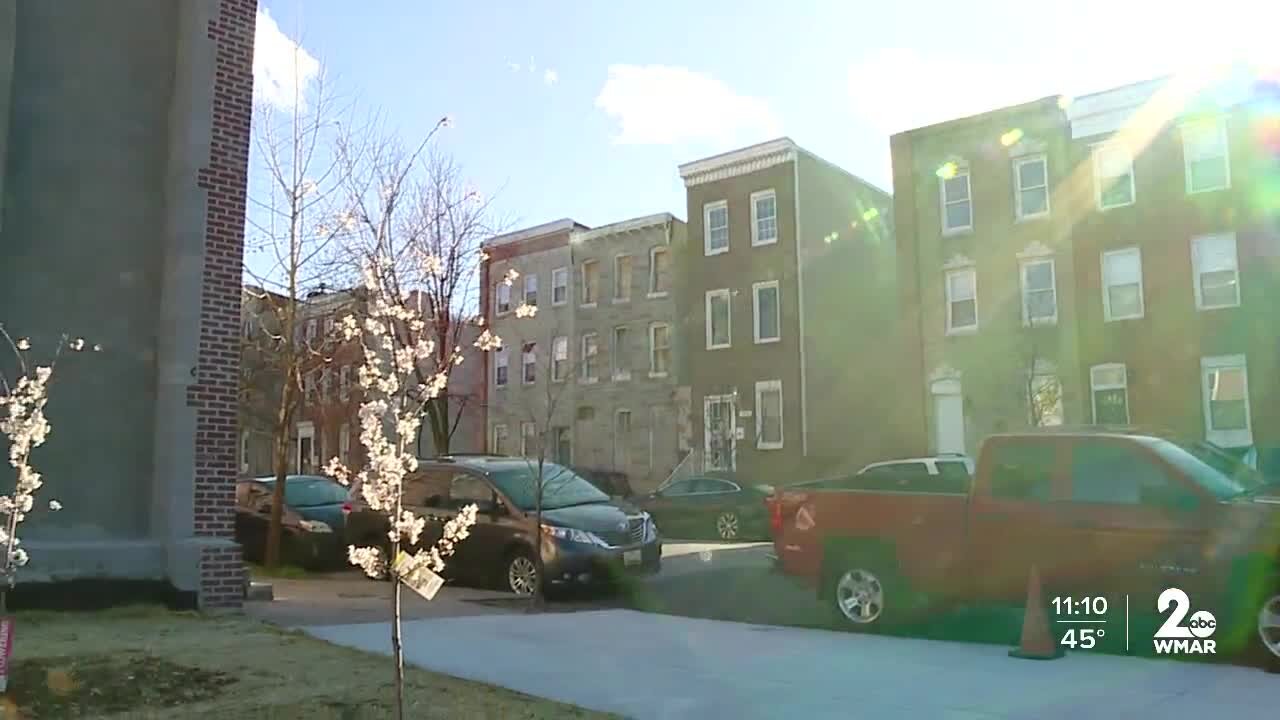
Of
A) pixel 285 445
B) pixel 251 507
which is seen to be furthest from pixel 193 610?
pixel 251 507

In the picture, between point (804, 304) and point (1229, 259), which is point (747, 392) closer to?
point (804, 304)

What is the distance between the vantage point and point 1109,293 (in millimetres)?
26859

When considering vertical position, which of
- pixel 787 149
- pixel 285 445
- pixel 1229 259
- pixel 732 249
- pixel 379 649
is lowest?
pixel 379 649

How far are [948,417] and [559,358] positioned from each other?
48.9 feet

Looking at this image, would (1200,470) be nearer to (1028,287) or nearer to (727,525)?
(727,525)

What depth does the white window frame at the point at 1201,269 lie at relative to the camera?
82.2ft

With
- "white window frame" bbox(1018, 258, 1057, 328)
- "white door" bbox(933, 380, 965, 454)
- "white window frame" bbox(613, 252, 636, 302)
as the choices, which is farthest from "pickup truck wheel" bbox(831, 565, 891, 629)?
"white window frame" bbox(613, 252, 636, 302)

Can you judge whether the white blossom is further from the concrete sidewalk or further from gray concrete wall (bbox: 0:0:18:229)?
gray concrete wall (bbox: 0:0:18:229)

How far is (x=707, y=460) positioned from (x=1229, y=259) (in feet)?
50.4

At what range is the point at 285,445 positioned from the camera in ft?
54.5

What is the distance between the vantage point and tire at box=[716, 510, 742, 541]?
888 inches

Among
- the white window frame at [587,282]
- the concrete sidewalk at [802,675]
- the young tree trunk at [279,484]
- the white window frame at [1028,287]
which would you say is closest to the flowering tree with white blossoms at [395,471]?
the concrete sidewalk at [802,675]

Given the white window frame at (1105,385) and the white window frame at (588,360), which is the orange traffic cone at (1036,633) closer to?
the white window frame at (1105,385)

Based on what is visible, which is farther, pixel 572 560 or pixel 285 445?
pixel 285 445
